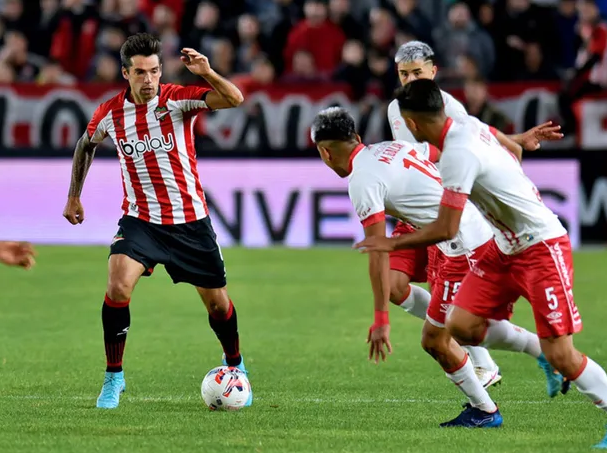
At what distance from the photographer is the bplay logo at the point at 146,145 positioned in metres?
8.15

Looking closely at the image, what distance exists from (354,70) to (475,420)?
11.4 m

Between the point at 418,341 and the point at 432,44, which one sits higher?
the point at 432,44

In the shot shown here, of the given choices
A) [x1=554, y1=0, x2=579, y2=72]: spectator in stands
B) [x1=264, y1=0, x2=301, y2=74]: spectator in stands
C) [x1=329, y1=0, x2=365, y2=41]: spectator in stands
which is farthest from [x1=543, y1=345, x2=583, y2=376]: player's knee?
[x1=264, y1=0, x2=301, y2=74]: spectator in stands

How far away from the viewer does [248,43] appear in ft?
62.5

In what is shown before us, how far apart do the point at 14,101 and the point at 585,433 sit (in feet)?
42.6

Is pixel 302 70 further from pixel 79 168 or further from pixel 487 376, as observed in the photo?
pixel 487 376

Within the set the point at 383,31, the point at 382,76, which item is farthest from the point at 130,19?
the point at 382,76

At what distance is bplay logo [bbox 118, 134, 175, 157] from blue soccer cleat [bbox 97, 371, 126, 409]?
137 cm

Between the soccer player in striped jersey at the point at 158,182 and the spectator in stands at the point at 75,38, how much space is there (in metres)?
11.6

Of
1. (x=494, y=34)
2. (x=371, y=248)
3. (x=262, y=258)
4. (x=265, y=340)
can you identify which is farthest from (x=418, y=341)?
(x=494, y=34)

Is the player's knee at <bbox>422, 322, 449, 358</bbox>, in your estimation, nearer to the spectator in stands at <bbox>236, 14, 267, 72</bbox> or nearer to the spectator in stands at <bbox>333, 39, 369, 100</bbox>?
the spectator in stands at <bbox>333, 39, 369, 100</bbox>

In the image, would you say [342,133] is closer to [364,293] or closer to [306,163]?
[364,293]

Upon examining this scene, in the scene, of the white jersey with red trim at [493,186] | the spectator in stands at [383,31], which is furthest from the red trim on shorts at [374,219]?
the spectator in stands at [383,31]

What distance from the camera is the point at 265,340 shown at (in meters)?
10.8
